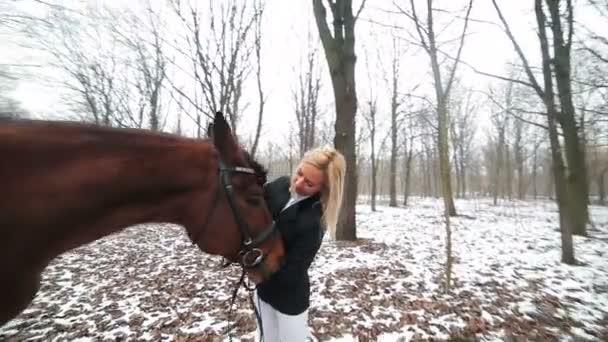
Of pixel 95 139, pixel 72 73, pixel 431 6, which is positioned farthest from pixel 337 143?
pixel 72 73

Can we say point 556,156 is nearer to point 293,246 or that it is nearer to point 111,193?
point 293,246

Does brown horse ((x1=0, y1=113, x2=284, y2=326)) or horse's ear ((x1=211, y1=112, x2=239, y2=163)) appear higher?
horse's ear ((x1=211, y1=112, x2=239, y2=163))

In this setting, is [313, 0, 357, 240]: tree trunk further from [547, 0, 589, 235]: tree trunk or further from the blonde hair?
the blonde hair

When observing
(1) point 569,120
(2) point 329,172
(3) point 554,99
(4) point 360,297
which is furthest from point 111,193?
(1) point 569,120

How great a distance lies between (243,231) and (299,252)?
531 millimetres

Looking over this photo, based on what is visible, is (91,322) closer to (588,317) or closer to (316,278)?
(316,278)

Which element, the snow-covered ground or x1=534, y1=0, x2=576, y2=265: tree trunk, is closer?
the snow-covered ground

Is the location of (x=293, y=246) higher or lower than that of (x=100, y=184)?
lower

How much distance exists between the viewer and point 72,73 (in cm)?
1161

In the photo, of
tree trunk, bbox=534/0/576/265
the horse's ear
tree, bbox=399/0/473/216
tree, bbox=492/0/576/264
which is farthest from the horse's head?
tree trunk, bbox=534/0/576/265

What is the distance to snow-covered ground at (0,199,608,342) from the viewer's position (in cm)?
373

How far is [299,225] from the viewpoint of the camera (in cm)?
188

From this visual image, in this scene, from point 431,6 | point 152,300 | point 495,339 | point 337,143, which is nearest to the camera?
point 495,339

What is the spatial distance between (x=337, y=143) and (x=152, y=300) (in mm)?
5504
